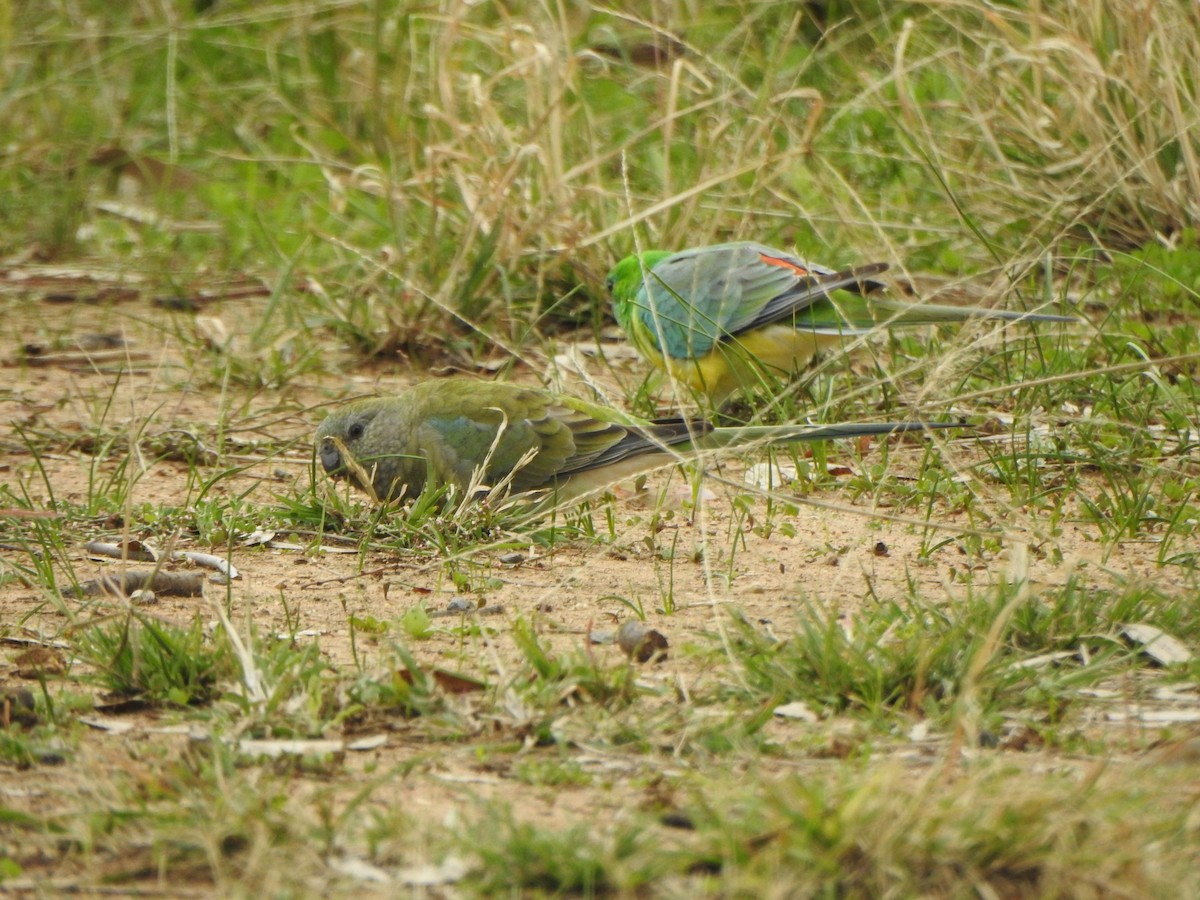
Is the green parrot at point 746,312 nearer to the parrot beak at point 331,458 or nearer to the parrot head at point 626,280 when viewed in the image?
the parrot head at point 626,280

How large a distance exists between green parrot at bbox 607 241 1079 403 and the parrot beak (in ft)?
3.84

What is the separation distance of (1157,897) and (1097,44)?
174 inches

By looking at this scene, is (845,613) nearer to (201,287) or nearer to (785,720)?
(785,720)

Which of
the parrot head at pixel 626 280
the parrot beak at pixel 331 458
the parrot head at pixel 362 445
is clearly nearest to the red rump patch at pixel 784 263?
the parrot head at pixel 626 280

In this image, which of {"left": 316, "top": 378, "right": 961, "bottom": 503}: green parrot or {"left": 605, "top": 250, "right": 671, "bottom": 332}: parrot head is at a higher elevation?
{"left": 605, "top": 250, "right": 671, "bottom": 332}: parrot head

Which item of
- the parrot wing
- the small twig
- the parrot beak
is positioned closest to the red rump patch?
the parrot wing

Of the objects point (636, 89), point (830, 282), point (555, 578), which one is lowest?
point (555, 578)

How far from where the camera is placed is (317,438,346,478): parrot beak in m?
4.55

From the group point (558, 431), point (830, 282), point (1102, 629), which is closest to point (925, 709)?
point (1102, 629)

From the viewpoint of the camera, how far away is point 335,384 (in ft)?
19.4

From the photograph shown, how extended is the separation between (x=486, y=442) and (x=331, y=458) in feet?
1.57

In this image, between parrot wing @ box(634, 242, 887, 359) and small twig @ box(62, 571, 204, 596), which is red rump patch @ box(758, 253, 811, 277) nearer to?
parrot wing @ box(634, 242, 887, 359)

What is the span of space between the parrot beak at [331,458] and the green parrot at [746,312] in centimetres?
117

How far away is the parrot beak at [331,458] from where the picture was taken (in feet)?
14.9
